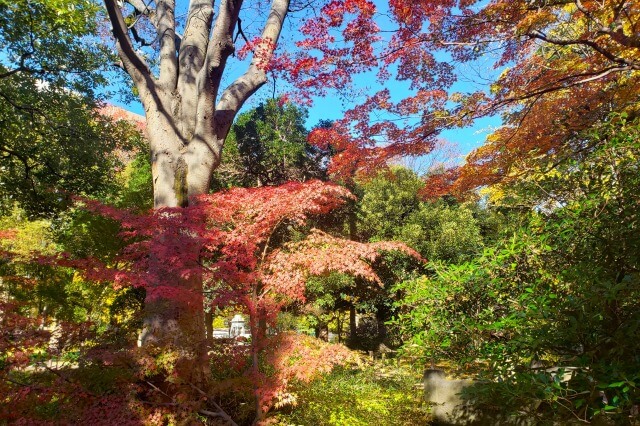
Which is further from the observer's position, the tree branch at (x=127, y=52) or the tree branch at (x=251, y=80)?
the tree branch at (x=251, y=80)

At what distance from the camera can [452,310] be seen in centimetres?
360

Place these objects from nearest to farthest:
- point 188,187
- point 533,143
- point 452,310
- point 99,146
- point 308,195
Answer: point 452,310 → point 308,195 → point 188,187 → point 533,143 → point 99,146

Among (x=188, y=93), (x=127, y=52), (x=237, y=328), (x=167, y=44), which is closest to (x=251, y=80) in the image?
(x=188, y=93)

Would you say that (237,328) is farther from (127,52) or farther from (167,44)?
(127,52)

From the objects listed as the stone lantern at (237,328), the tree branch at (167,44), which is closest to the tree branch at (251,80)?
the tree branch at (167,44)

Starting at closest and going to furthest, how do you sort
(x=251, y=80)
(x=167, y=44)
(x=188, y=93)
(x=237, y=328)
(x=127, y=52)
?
(x=127, y=52)
(x=188, y=93)
(x=167, y=44)
(x=251, y=80)
(x=237, y=328)

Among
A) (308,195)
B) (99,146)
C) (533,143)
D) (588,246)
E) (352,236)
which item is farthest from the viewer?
(352,236)

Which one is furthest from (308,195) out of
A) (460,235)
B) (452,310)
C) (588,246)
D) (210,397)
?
(460,235)

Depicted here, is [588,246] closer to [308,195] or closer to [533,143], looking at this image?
[308,195]

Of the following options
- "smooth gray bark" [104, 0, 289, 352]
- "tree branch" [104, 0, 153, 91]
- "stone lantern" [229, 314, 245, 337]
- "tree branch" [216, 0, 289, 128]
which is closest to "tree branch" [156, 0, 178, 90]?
"smooth gray bark" [104, 0, 289, 352]

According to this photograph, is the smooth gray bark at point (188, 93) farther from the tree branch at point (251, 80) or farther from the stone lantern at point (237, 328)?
the stone lantern at point (237, 328)

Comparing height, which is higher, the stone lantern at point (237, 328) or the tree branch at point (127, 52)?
the tree branch at point (127, 52)

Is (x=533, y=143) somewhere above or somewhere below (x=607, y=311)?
above

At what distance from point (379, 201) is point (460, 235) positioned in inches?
100
